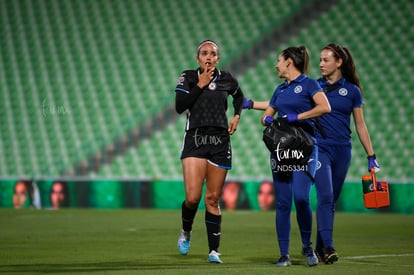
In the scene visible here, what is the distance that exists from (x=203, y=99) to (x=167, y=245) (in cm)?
257

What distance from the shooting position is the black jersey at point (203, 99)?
→ 27.0ft

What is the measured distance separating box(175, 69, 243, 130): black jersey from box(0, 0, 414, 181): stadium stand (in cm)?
1146

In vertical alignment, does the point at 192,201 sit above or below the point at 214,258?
above

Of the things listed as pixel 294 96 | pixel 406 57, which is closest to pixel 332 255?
pixel 294 96

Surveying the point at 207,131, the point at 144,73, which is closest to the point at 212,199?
the point at 207,131

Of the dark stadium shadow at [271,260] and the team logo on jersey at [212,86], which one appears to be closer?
the dark stadium shadow at [271,260]

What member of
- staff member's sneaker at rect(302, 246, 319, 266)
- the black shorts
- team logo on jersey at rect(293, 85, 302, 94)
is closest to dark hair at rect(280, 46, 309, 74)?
team logo on jersey at rect(293, 85, 302, 94)

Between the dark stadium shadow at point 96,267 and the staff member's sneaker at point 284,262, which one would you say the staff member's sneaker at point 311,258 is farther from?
the dark stadium shadow at point 96,267

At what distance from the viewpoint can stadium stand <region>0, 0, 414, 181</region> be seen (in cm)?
2116

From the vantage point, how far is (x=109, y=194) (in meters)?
19.5

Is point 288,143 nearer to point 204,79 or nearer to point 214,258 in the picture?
point 204,79

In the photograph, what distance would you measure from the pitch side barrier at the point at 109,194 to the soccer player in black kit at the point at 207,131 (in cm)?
999

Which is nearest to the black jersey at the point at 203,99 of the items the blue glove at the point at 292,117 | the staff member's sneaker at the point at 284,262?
the blue glove at the point at 292,117

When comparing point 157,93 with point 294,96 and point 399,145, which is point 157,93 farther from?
point 294,96
